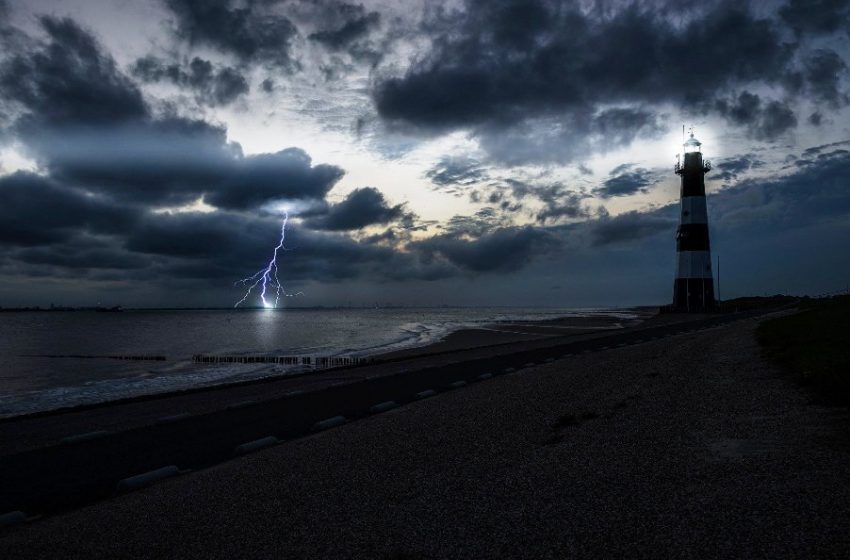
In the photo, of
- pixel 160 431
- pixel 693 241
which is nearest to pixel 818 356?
pixel 160 431

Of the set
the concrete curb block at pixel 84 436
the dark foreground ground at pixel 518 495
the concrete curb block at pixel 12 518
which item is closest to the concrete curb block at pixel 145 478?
the dark foreground ground at pixel 518 495

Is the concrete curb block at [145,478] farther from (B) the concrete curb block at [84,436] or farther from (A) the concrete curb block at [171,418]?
(A) the concrete curb block at [171,418]

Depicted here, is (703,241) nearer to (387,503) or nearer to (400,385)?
(400,385)

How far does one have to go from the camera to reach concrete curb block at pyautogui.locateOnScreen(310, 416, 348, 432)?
948 centimetres

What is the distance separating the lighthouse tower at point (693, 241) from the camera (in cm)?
5591

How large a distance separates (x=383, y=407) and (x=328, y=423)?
182 centimetres

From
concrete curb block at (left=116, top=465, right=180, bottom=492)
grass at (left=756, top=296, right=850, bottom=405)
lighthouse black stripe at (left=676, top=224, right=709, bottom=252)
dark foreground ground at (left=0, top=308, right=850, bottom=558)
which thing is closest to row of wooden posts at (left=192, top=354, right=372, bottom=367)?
grass at (left=756, top=296, right=850, bottom=405)

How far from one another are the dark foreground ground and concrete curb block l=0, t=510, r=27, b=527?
30 cm

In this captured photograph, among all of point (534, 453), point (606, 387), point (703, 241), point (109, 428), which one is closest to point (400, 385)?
point (606, 387)

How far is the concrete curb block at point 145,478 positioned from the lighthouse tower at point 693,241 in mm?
58032

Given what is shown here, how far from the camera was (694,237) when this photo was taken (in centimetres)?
5581

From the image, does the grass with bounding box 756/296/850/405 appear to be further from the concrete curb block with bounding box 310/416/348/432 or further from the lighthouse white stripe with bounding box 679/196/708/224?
the lighthouse white stripe with bounding box 679/196/708/224

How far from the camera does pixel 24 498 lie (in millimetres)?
6078

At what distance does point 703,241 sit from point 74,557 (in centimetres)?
6077
